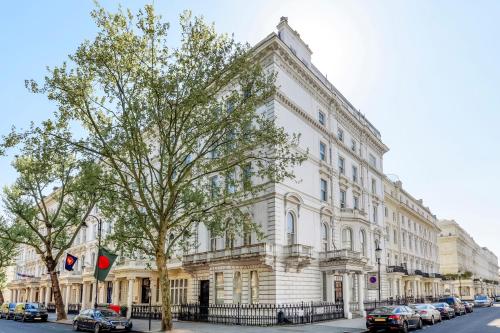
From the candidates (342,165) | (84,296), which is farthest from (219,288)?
(84,296)

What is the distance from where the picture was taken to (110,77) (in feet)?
→ 73.1

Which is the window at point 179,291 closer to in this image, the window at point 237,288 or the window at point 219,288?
the window at point 219,288

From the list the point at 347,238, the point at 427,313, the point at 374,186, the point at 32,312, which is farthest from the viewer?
the point at 374,186

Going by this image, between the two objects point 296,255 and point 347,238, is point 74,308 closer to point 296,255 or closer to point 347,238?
point 347,238

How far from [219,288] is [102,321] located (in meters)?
8.92

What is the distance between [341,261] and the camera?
29391 millimetres

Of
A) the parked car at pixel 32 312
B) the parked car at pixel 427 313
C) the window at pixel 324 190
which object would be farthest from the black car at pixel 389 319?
the parked car at pixel 32 312

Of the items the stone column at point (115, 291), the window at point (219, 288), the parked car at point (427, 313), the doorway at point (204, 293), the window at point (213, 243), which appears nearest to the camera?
the parked car at point (427, 313)

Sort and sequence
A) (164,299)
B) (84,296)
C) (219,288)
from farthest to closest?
1. (84,296)
2. (219,288)
3. (164,299)

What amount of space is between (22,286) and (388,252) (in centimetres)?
5967

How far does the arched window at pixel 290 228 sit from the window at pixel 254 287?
3089mm

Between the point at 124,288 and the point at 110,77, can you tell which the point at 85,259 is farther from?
the point at 110,77

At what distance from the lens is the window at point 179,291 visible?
114 feet

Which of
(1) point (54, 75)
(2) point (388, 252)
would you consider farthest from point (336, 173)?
(1) point (54, 75)
